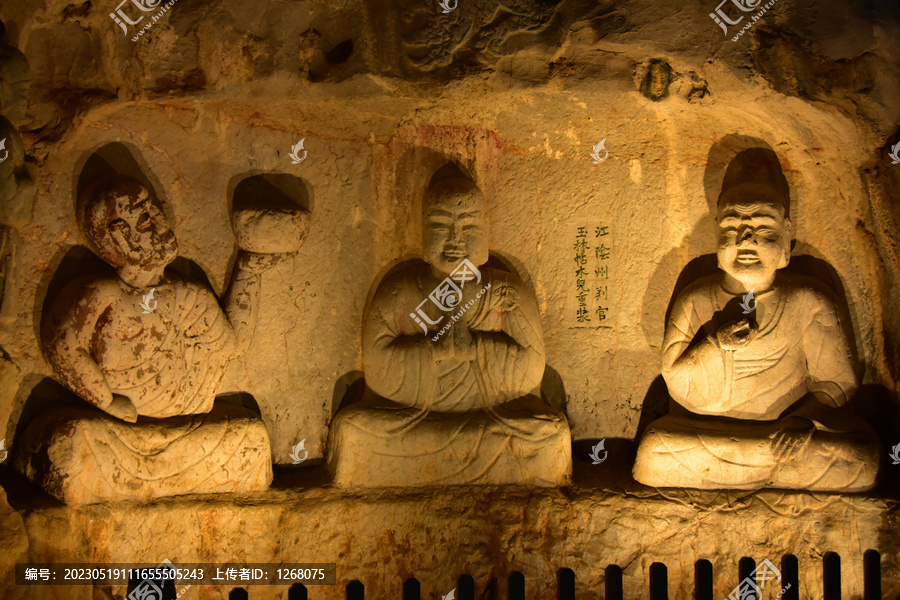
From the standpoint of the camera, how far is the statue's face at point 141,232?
4680 mm

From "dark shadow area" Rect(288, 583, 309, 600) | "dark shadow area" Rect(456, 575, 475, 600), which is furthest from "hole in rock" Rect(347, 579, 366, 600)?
"dark shadow area" Rect(456, 575, 475, 600)

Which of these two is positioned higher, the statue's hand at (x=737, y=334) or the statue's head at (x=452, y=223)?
the statue's head at (x=452, y=223)

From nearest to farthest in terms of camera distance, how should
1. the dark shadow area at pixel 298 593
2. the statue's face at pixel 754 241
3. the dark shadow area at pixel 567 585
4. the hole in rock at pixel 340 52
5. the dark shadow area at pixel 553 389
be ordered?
1. the dark shadow area at pixel 298 593
2. the dark shadow area at pixel 567 585
3. the hole in rock at pixel 340 52
4. the statue's face at pixel 754 241
5. the dark shadow area at pixel 553 389

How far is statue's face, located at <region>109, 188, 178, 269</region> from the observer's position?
4.68 m

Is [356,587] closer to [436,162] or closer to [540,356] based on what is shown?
[540,356]

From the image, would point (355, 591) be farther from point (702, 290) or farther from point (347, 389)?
point (702, 290)

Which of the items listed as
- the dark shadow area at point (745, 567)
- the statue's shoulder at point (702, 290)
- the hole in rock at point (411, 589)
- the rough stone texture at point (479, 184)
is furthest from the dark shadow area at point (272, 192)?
the dark shadow area at point (745, 567)

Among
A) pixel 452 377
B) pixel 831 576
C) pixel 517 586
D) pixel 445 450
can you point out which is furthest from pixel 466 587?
pixel 831 576

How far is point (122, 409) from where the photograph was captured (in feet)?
15.4

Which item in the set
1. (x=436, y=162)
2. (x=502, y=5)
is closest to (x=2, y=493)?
(x=436, y=162)

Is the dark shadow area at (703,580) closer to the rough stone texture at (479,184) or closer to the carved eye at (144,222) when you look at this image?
the rough stone texture at (479,184)

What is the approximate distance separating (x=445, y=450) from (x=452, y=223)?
4.55 ft

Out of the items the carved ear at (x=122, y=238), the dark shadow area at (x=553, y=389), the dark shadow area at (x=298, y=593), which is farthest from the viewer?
the dark shadow area at (x=553, y=389)

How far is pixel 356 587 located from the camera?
4.74 m
